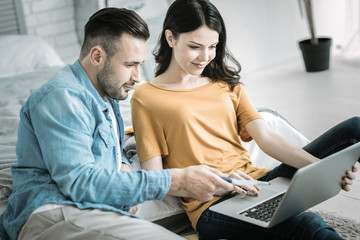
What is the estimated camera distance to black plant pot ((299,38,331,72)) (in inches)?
153

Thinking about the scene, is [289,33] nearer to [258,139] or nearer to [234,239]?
[258,139]

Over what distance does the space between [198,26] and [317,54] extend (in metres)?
2.57

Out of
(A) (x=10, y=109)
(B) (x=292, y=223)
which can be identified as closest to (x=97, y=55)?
(B) (x=292, y=223)

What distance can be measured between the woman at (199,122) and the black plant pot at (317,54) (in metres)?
→ 2.40

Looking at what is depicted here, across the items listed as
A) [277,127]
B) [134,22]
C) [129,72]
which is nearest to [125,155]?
[129,72]

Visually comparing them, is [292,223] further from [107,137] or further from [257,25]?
[257,25]

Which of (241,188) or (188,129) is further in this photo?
(188,129)

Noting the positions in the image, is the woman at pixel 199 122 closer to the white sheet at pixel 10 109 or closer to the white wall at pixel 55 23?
the white sheet at pixel 10 109

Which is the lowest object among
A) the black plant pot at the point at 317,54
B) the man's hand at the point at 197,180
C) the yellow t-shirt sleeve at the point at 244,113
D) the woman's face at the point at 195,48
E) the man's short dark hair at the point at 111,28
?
the black plant pot at the point at 317,54

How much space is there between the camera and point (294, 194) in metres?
1.15

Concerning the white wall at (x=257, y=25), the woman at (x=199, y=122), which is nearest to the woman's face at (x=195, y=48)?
the woman at (x=199, y=122)

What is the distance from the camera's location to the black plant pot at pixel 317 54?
12.8 feet

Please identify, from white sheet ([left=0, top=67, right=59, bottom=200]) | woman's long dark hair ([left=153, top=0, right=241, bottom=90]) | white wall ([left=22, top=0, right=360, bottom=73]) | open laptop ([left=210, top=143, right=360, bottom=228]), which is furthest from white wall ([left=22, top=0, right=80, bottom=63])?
open laptop ([left=210, top=143, right=360, bottom=228])

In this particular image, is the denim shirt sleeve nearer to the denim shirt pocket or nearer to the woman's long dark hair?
the denim shirt pocket
